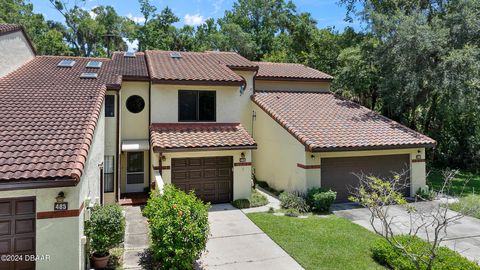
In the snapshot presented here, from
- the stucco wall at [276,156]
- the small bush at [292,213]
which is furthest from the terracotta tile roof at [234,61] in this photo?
the small bush at [292,213]

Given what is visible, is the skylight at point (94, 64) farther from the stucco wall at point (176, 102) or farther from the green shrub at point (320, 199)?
the green shrub at point (320, 199)

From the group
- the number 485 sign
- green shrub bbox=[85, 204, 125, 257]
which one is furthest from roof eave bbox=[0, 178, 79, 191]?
green shrub bbox=[85, 204, 125, 257]

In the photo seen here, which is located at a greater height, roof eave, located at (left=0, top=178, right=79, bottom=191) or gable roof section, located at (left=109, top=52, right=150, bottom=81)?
gable roof section, located at (left=109, top=52, right=150, bottom=81)

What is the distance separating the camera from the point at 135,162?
1585cm

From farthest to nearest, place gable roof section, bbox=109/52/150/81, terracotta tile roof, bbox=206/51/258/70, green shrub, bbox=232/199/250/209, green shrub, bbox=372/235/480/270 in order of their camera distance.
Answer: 1. terracotta tile roof, bbox=206/51/258/70
2. gable roof section, bbox=109/52/150/81
3. green shrub, bbox=232/199/250/209
4. green shrub, bbox=372/235/480/270

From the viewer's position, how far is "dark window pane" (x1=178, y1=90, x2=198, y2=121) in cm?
1566

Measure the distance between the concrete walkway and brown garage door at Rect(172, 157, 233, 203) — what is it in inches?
85.8

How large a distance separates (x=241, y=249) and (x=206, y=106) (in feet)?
27.4

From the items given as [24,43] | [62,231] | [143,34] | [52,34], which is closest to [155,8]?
[143,34]

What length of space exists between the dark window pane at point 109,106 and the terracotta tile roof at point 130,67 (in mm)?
2012

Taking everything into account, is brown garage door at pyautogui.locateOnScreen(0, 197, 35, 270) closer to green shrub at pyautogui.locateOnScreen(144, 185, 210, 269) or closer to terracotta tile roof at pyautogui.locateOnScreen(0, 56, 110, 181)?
terracotta tile roof at pyautogui.locateOnScreen(0, 56, 110, 181)

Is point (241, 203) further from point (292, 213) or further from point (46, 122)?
point (46, 122)

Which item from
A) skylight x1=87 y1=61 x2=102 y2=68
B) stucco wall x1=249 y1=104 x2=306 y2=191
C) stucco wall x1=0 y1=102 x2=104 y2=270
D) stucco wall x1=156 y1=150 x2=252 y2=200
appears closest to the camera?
stucco wall x1=0 y1=102 x2=104 y2=270

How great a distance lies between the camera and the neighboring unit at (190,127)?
11539 mm
